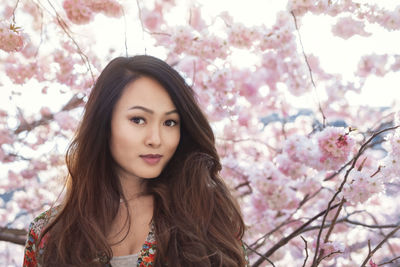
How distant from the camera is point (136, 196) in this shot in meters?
2.00

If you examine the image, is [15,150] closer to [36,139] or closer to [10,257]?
[36,139]

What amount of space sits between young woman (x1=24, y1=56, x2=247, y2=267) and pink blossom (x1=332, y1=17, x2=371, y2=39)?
2.31 metres

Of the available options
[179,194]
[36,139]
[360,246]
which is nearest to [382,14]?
[179,194]

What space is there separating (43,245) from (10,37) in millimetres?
1107

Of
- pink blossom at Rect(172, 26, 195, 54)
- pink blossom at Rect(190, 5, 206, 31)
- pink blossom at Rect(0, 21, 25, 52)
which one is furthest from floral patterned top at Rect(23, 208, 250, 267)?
pink blossom at Rect(190, 5, 206, 31)

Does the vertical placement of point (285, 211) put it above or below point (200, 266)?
above

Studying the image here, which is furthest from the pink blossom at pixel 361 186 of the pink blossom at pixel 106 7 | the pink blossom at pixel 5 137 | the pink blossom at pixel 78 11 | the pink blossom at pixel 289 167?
the pink blossom at pixel 5 137

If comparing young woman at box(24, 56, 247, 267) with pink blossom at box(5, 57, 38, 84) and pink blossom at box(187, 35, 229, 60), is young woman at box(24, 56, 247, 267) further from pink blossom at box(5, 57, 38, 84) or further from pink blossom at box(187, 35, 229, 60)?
pink blossom at box(5, 57, 38, 84)

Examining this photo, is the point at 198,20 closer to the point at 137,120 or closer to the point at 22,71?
the point at 22,71

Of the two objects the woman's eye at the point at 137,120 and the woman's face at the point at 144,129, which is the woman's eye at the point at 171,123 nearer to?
the woman's face at the point at 144,129

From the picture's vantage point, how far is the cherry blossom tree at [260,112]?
8.01 feet

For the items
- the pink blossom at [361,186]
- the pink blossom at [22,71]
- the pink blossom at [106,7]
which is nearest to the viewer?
the pink blossom at [361,186]

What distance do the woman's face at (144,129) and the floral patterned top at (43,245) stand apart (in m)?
0.25

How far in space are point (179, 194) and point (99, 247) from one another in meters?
0.38
